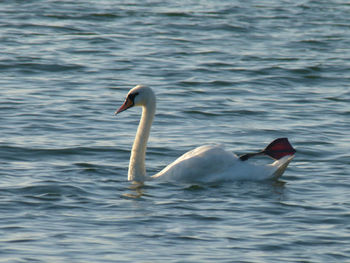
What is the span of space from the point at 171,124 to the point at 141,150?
2889mm

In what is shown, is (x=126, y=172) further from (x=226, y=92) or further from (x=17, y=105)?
(x=226, y=92)

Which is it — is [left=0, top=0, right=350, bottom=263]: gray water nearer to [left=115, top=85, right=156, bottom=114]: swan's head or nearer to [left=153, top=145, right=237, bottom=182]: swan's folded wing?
[left=153, top=145, right=237, bottom=182]: swan's folded wing

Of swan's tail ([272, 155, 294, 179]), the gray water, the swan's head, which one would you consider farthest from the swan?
the swan's head

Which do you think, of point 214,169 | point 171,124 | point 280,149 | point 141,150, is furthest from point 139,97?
point 171,124

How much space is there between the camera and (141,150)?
1038cm

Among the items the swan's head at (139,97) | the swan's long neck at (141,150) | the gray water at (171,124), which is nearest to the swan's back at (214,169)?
the gray water at (171,124)

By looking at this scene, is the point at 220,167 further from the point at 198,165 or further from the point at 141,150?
the point at 141,150

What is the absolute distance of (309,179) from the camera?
10359 mm

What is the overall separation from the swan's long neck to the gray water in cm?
22

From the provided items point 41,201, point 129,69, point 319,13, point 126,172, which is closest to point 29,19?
point 129,69

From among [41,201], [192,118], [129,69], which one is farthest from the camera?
[129,69]

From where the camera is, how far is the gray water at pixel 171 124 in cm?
793

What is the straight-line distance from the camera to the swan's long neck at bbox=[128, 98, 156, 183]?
1016 cm

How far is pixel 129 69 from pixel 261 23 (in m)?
6.18
